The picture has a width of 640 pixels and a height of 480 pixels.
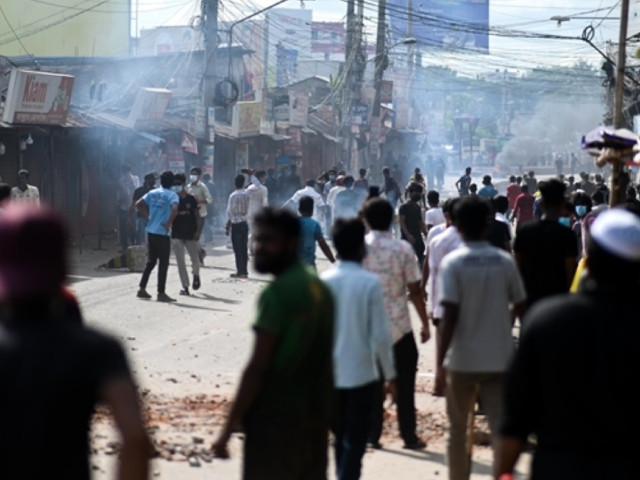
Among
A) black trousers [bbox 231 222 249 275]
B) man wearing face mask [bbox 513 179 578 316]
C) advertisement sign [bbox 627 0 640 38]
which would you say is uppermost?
advertisement sign [bbox 627 0 640 38]

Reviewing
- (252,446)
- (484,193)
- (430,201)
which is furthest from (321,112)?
(252,446)

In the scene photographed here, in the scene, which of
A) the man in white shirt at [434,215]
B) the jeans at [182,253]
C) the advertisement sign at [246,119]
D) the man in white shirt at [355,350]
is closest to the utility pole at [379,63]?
the advertisement sign at [246,119]

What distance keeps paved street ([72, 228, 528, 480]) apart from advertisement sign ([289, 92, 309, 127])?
25250mm

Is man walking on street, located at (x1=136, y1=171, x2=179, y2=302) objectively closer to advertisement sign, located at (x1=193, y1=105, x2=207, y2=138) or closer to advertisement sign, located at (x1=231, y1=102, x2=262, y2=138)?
advertisement sign, located at (x1=193, y1=105, x2=207, y2=138)

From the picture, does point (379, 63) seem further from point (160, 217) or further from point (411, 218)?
point (160, 217)

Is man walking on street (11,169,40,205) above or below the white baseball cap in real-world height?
below

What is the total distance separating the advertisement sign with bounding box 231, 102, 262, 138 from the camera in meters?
40.0

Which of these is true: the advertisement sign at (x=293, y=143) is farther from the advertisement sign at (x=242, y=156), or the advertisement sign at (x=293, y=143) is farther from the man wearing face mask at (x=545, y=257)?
the man wearing face mask at (x=545, y=257)

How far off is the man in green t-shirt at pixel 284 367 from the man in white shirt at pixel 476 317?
1.64 metres

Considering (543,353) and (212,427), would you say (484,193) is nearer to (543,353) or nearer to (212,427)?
(212,427)

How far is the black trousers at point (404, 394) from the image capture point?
8586 mm

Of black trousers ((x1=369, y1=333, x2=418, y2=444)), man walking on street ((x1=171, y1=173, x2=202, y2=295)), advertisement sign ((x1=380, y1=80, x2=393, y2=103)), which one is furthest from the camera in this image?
advertisement sign ((x1=380, y1=80, x2=393, y2=103))

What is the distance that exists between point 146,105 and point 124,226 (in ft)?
17.7

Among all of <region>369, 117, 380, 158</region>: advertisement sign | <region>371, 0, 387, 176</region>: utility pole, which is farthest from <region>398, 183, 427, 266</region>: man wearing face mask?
<region>371, 0, 387, 176</region>: utility pole
